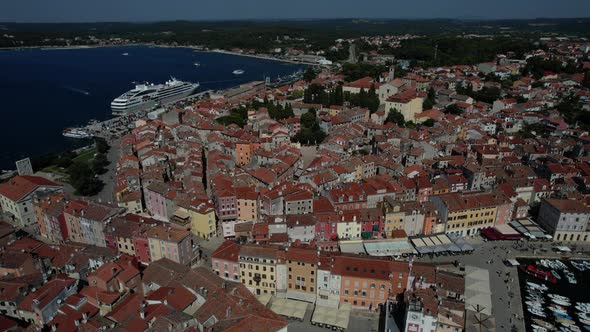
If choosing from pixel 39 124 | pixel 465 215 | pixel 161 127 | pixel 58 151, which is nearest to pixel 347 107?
pixel 161 127

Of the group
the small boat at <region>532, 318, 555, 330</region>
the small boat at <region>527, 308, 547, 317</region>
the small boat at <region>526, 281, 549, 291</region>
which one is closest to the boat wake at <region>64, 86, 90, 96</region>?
the small boat at <region>526, 281, 549, 291</region>

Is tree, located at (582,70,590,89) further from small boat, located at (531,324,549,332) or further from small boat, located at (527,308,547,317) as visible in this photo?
small boat, located at (531,324,549,332)

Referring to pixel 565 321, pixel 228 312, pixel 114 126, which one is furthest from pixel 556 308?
pixel 114 126

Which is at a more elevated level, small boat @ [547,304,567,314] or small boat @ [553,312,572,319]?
small boat @ [553,312,572,319]

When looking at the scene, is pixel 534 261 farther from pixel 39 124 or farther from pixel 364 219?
pixel 39 124

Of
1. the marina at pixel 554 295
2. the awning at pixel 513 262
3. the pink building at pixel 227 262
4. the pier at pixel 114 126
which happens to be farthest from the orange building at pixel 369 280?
the pier at pixel 114 126

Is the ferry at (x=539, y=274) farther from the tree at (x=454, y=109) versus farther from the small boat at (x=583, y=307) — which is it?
the tree at (x=454, y=109)

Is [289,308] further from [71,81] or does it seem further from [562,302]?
[71,81]
